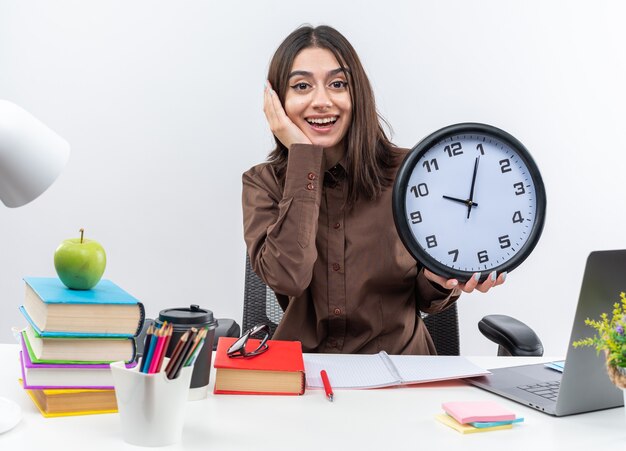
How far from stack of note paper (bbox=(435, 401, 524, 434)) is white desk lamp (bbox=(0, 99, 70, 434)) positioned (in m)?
0.70

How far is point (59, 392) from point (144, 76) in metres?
2.19

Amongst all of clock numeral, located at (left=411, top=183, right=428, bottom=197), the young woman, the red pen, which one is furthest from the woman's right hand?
the red pen

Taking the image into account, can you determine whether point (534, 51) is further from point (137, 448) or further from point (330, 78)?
point (137, 448)

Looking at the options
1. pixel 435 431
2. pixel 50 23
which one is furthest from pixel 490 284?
pixel 50 23

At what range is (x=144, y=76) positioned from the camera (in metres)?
3.18

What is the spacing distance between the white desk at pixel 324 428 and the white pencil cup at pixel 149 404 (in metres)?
0.03

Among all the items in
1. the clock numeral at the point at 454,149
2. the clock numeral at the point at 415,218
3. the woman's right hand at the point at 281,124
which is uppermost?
the woman's right hand at the point at 281,124

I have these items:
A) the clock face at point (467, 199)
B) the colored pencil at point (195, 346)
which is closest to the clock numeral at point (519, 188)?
the clock face at point (467, 199)

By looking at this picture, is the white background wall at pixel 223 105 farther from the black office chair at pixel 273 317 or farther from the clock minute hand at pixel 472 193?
the clock minute hand at pixel 472 193

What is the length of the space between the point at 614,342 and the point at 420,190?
2.00ft

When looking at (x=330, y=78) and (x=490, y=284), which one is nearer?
(x=490, y=284)

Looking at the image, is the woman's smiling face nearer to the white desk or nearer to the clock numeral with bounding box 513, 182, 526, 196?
the clock numeral with bounding box 513, 182, 526, 196

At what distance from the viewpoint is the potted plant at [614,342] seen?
3.76 ft

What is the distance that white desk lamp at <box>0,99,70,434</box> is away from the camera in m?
1.08
